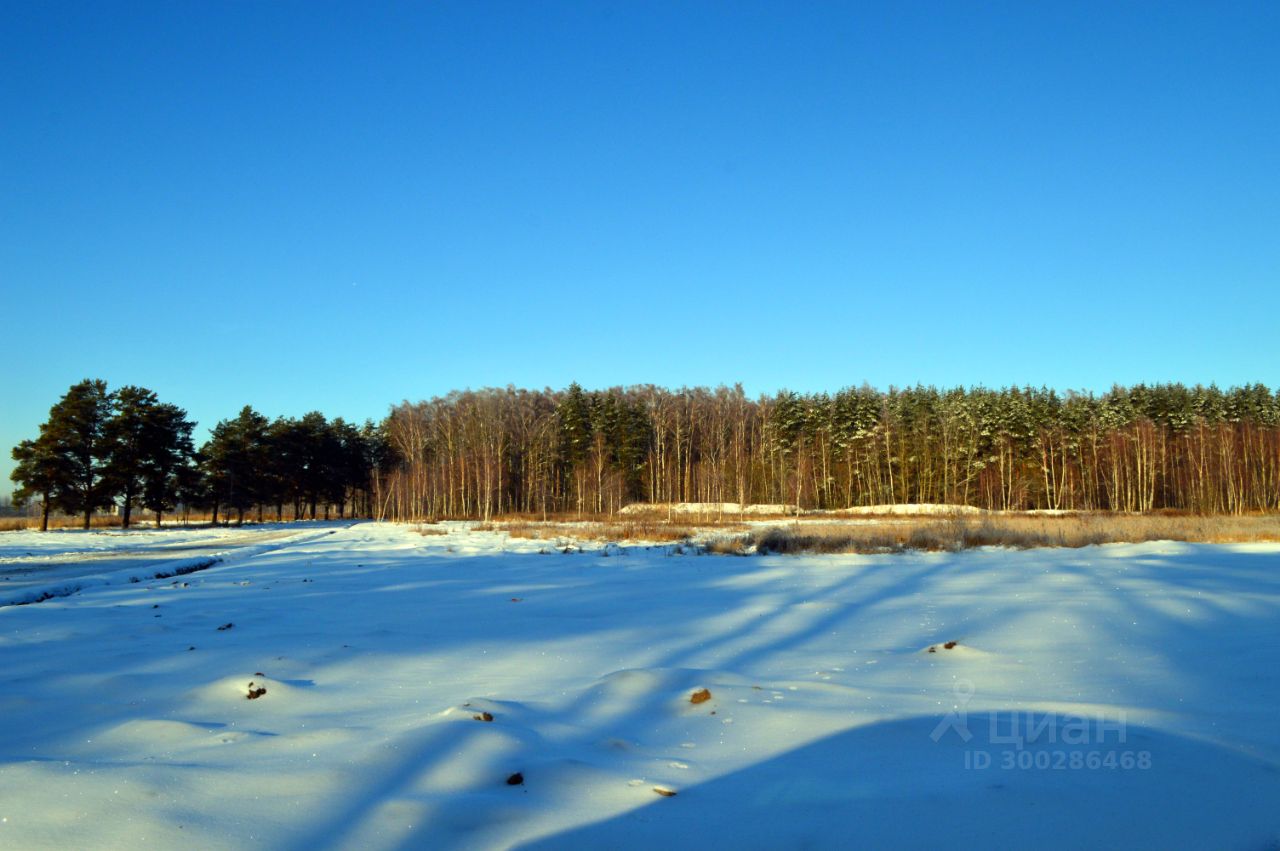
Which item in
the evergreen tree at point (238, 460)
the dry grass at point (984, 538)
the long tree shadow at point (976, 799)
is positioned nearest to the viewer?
the long tree shadow at point (976, 799)

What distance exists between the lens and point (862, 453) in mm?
58625

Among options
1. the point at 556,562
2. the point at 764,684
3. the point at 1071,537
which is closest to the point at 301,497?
the point at 556,562

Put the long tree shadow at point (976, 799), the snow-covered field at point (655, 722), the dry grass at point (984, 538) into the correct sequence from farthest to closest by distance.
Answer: the dry grass at point (984, 538), the snow-covered field at point (655, 722), the long tree shadow at point (976, 799)

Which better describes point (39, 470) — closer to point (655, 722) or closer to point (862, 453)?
point (655, 722)

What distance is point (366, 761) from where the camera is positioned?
3771 mm

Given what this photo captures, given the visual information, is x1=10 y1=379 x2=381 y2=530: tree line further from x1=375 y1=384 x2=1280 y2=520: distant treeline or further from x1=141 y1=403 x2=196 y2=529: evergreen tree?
x1=375 y1=384 x2=1280 y2=520: distant treeline

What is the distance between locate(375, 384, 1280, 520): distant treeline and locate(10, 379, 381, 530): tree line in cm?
818

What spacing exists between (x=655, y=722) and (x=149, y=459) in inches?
1949

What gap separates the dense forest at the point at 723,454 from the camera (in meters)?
46.1

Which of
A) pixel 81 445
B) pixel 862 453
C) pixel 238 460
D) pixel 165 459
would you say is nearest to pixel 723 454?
pixel 862 453

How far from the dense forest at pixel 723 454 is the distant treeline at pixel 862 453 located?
18cm

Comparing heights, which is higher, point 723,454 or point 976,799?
point 723,454

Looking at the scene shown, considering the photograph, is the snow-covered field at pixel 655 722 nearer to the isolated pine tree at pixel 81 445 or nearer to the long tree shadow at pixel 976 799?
the long tree shadow at pixel 976 799

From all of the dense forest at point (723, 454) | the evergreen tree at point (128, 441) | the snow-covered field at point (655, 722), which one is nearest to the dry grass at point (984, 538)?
the snow-covered field at point (655, 722)
